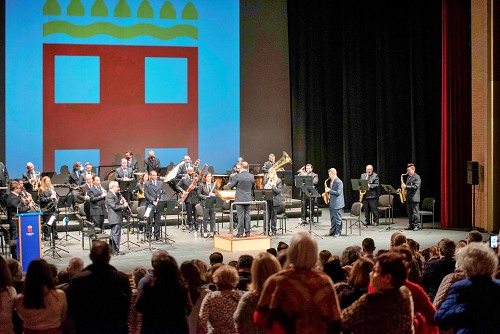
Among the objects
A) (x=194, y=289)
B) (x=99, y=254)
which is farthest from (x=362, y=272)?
(x=99, y=254)

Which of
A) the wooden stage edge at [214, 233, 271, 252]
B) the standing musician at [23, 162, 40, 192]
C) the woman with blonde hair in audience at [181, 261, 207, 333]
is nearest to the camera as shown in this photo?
the woman with blonde hair in audience at [181, 261, 207, 333]

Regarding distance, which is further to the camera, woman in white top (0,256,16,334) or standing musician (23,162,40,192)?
standing musician (23,162,40,192)

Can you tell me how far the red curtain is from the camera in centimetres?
1703

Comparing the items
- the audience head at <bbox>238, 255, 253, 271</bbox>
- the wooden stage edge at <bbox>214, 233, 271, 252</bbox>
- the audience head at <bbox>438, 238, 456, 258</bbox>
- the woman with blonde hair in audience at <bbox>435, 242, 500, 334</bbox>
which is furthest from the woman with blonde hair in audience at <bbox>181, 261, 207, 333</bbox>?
the wooden stage edge at <bbox>214, 233, 271, 252</bbox>

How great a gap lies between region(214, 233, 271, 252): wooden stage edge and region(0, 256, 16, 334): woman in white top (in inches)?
350

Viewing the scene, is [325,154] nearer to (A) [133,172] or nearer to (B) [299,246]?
(A) [133,172]

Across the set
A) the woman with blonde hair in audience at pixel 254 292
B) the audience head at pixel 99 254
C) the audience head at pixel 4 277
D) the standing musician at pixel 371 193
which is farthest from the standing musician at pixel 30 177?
the woman with blonde hair in audience at pixel 254 292

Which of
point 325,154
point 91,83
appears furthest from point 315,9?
Result: point 91,83

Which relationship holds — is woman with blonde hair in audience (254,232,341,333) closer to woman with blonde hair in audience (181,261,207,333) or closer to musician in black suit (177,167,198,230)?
woman with blonde hair in audience (181,261,207,333)

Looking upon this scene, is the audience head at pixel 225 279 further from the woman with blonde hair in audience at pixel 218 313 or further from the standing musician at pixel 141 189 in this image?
the standing musician at pixel 141 189

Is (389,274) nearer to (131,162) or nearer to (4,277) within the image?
(4,277)

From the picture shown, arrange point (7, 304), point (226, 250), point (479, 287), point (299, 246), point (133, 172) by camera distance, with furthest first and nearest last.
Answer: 1. point (133, 172)
2. point (226, 250)
3. point (7, 304)
4. point (479, 287)
5. point (299, 246)

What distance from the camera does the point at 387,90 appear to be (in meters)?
19.4

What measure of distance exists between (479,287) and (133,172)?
1486cm
